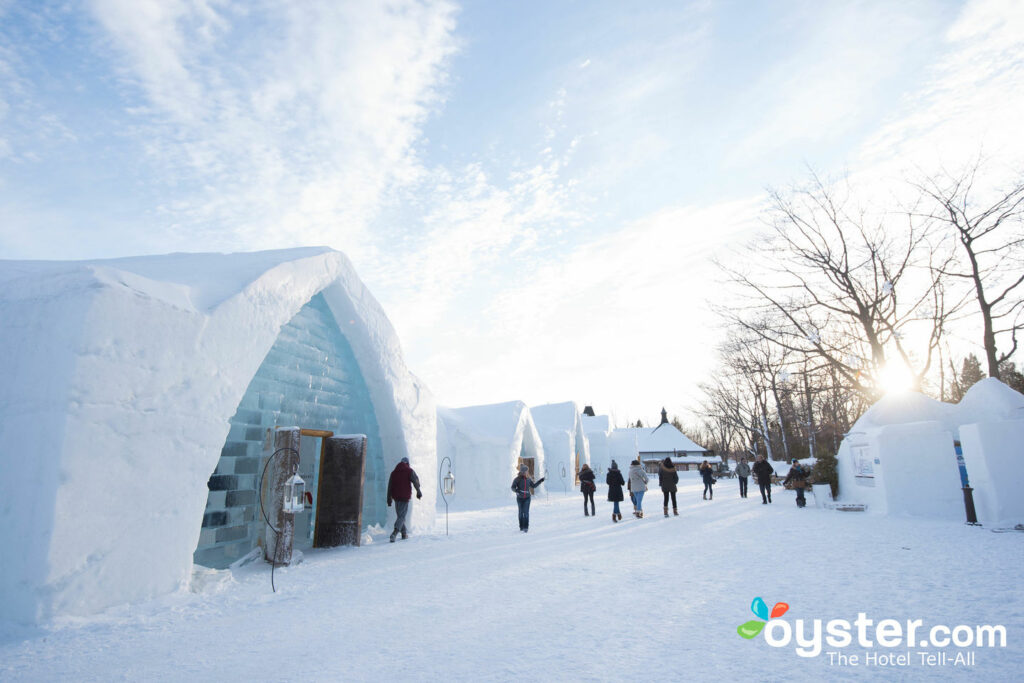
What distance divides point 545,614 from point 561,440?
84.8 ft

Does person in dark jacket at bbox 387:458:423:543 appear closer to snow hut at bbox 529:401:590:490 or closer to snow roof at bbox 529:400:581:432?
snow hut at bbox 529:401:590:490

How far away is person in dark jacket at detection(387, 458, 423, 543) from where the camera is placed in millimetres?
9469

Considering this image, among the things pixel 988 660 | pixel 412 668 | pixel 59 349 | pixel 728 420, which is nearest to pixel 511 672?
pixel 412 668

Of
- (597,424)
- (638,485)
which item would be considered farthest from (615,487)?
(597,424)

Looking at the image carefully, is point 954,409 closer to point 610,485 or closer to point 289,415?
point 610,485

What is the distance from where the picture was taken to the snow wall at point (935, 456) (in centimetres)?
941

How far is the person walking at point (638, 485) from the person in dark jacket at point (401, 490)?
18.5 ft

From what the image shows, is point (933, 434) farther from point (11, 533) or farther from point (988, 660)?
point (11, 533)

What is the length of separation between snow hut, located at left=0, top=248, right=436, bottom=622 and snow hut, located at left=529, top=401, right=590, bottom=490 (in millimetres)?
21995

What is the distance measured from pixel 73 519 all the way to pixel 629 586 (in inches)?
214

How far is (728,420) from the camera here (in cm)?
3975

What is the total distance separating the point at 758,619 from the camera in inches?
171

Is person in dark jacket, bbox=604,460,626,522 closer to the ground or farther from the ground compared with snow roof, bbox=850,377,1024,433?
closer to the ground

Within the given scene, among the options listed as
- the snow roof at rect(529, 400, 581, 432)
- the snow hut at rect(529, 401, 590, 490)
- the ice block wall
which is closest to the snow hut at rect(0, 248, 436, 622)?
the ice block wall
